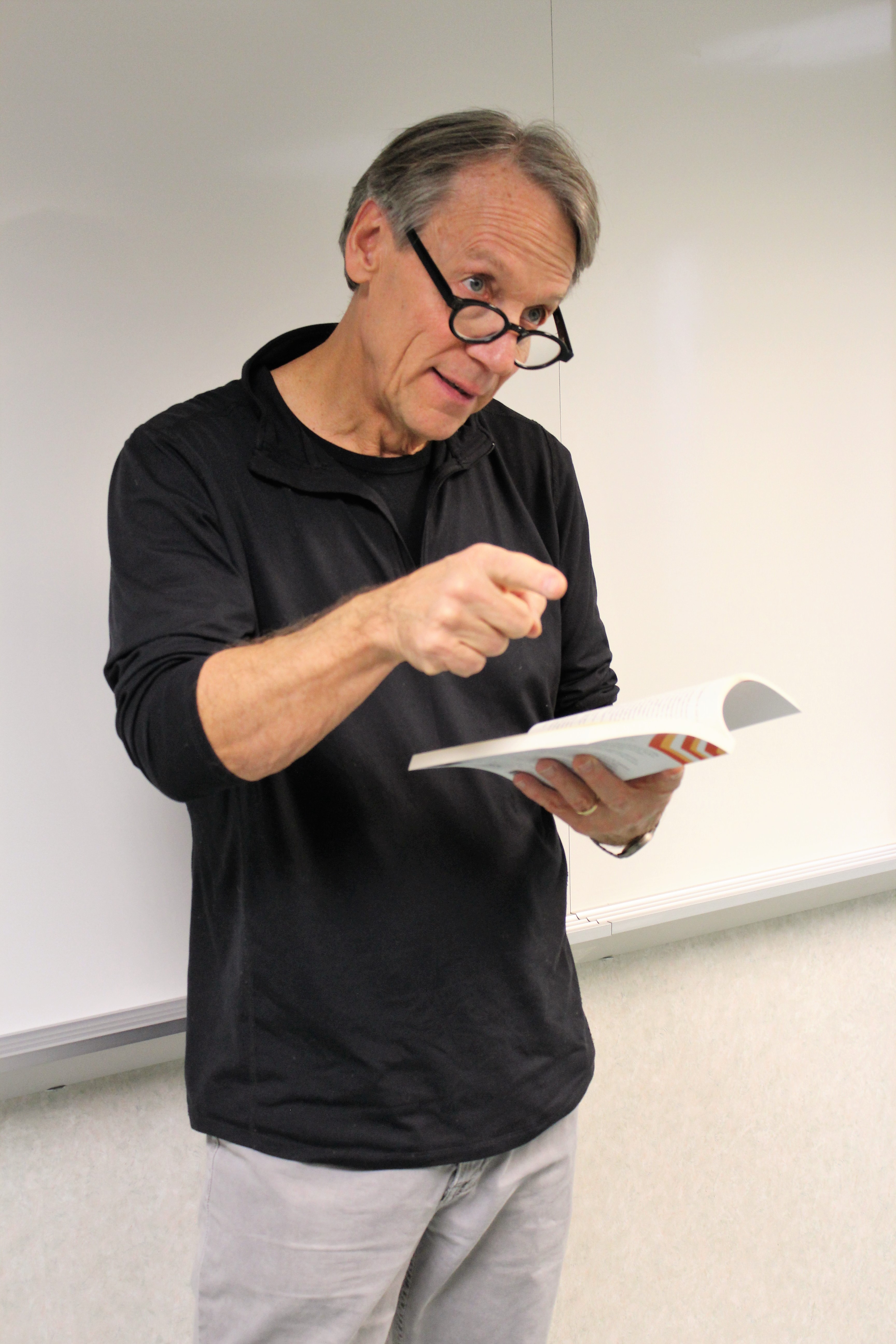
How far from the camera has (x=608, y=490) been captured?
1551mm

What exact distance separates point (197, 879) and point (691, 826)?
913 mm

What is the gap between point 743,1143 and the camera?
179cm

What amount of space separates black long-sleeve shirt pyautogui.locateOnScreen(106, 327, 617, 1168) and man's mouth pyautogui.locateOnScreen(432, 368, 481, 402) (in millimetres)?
96

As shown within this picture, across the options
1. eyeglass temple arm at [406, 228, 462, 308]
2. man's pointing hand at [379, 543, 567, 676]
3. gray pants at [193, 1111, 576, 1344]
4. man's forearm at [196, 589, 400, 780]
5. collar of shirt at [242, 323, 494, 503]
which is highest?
eyeglass temple arm at [406, 228, 462, 308]

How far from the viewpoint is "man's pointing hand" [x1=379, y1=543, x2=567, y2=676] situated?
69 cm

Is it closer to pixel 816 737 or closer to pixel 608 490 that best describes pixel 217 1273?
pixel 608 490

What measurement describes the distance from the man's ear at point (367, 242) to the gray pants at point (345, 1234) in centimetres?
83

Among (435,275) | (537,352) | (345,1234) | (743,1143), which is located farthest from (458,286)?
(743,1143)

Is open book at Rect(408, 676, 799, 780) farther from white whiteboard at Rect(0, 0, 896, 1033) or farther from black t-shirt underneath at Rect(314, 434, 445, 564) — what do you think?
white whiteboard at Rect(0, 0, 896, 1033)

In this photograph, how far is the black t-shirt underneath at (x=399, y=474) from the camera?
3.30 ft

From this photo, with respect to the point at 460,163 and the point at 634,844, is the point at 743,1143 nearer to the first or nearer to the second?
the point at 634,844

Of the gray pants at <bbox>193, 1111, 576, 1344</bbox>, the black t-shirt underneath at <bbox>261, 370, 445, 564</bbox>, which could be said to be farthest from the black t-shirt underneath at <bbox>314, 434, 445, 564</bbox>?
the gray pants at <bbox>193, 1111, 576, 1344</bbox>

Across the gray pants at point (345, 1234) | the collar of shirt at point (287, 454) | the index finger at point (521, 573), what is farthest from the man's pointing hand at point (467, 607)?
the gray pants at point (345, 1234)

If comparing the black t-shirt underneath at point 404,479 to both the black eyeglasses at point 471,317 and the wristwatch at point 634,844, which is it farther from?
the wristwatch at point 634,844
